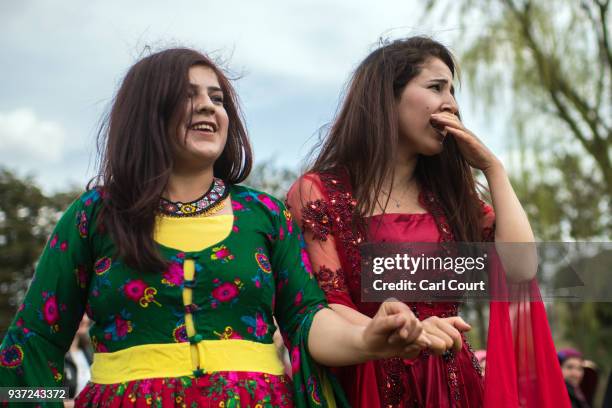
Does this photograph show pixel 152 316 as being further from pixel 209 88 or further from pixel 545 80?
pixel 545 80

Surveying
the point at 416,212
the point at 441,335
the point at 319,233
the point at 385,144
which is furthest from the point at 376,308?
the point at 441,335

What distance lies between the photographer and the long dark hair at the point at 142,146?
2312 millimetres

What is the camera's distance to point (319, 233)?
2.72m

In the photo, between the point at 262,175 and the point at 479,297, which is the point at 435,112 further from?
the point at 262,175

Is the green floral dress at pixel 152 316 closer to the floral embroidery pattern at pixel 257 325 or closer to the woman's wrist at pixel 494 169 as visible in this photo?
the floral embroidery pattern at pixel 257 325

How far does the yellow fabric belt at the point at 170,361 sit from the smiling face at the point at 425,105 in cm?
102

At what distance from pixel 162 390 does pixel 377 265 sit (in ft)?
2.77

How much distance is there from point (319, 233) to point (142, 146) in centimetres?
64

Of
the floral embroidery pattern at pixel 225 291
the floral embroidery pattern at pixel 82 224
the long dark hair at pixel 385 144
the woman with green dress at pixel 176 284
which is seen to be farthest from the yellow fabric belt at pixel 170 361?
A: the long dark hair at pixel 385 144

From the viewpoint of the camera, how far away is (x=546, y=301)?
2867 millimetres

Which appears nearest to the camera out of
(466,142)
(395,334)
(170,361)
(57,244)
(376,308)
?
(395,334)

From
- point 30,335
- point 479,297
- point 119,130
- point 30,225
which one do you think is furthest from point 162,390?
point 30,225

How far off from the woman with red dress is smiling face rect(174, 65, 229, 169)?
0.42 m

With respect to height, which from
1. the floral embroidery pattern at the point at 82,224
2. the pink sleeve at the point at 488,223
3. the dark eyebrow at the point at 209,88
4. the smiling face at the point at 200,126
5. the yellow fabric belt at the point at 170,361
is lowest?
the yellow fabric belt at the point at 170,361
